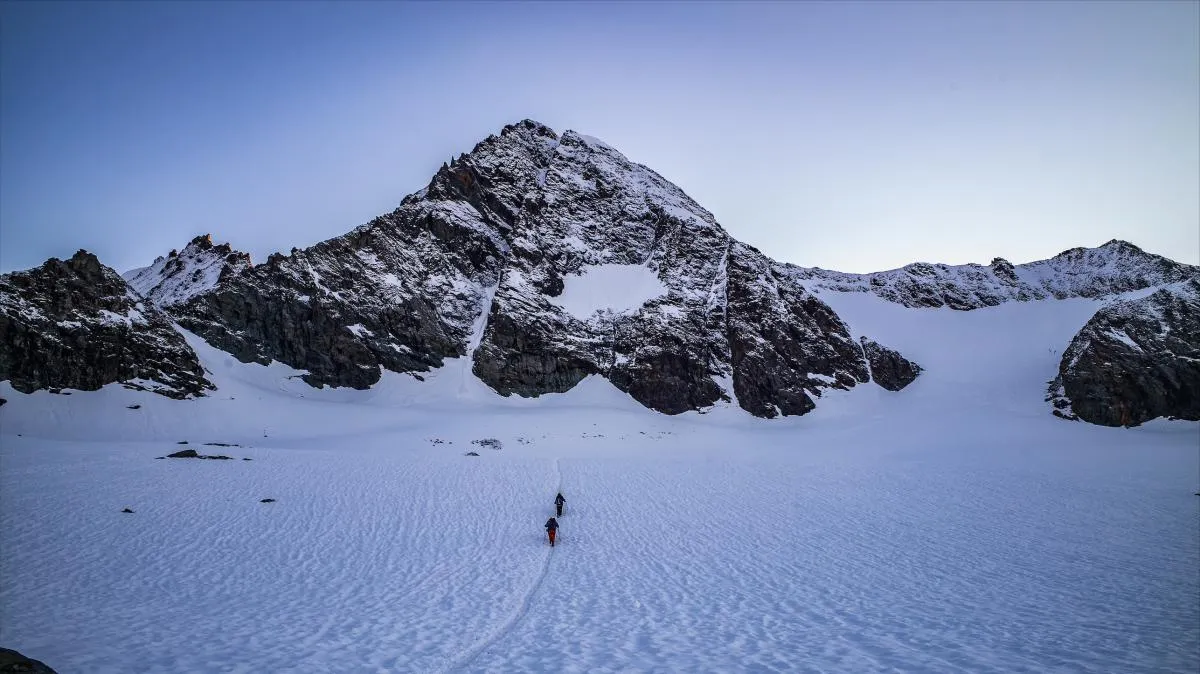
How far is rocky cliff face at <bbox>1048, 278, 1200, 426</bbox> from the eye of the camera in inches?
1986

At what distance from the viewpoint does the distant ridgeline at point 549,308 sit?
46562 mm

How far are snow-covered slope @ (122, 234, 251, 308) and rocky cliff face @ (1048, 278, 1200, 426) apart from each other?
98201mm

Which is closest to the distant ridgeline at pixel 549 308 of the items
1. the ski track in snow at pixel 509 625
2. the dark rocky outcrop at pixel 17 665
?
the ski track in snow at pixel 509 625

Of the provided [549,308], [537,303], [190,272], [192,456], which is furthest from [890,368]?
[190,272]

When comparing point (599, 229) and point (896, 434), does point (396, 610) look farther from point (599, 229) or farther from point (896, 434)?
point (599, 229)

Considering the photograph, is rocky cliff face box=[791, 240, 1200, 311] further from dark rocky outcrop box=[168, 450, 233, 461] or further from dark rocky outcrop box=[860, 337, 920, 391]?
dark rocky outcrop box=[168, 450, 233, 461]

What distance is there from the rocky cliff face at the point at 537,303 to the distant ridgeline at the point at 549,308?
10.1 inches

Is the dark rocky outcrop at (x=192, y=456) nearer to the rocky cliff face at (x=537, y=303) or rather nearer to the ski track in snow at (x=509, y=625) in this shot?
the rocky cliff face at (x=537, y=303)

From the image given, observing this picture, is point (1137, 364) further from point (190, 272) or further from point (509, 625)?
point (190, 272)

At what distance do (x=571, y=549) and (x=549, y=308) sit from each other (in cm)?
4996

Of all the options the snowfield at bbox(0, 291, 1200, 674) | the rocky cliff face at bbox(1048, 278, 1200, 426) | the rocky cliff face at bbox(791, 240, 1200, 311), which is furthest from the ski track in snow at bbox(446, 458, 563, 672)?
the rocky cliff face at bbox(791, 240, 1200, 311)

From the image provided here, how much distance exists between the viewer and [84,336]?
4312cm

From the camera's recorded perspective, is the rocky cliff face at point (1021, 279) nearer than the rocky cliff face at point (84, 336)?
No

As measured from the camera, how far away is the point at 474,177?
7912cm
